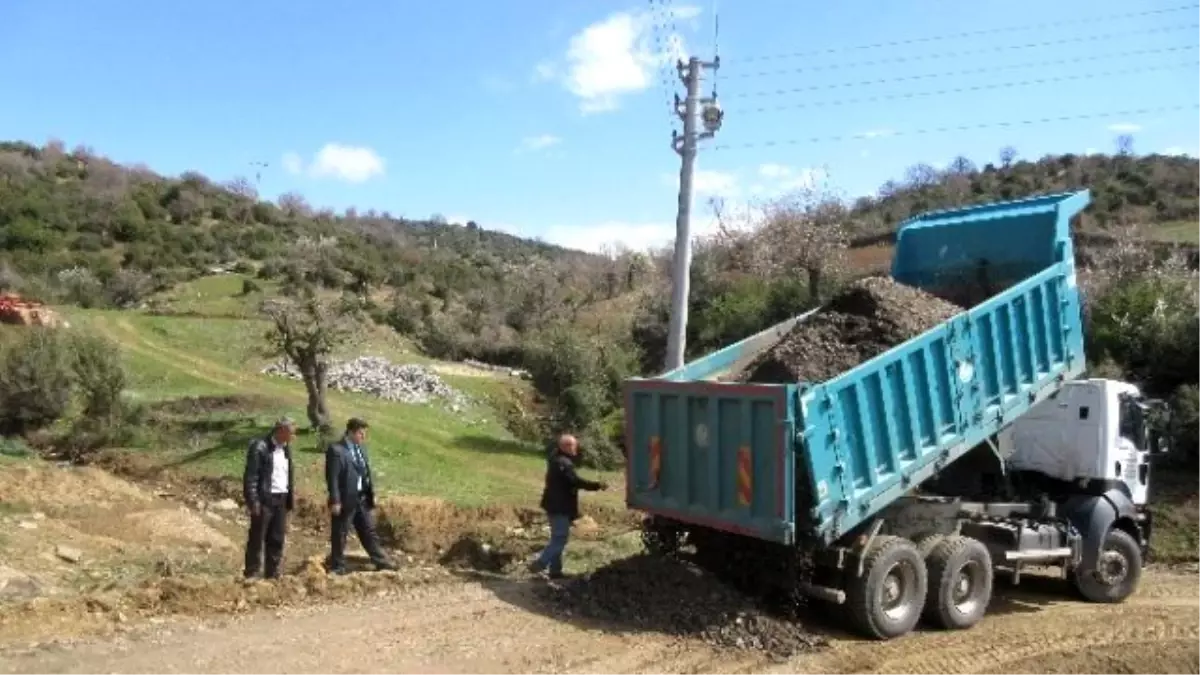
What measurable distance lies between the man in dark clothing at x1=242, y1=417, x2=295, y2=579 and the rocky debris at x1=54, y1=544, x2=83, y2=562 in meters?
2.37

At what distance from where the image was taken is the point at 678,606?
884 centimetres

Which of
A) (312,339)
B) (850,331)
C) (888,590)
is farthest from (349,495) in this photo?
(312,339)

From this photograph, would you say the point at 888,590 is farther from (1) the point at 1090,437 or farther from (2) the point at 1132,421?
(2) the point at 1132,421

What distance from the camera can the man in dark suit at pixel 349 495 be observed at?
10617mm

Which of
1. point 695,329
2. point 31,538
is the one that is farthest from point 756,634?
point 695,329

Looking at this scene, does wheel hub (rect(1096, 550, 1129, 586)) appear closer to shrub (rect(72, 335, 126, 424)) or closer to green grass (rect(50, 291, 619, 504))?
green grass (rect(50, 291, 619, 504))

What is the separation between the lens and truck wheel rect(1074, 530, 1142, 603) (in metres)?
10.9

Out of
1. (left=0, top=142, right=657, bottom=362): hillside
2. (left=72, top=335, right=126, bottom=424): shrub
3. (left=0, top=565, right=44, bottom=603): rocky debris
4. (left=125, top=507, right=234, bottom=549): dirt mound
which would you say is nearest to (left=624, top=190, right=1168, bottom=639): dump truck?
(left=0, top=565, right=44, bottom=603): rocky debris

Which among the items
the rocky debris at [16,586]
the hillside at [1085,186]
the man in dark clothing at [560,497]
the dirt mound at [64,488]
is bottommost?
the rocky debris at [16,586]

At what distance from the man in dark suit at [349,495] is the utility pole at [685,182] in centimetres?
474

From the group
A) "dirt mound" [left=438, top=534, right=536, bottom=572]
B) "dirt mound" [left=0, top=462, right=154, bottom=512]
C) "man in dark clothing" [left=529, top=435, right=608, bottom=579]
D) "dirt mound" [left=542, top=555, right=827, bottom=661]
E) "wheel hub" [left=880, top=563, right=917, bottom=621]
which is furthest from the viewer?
"dirt mound" [left=0, top=462, right=154, bottom=512]

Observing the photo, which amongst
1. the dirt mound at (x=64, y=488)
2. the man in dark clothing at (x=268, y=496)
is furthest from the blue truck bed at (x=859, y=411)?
the dirt mound at (x=64, y=488)

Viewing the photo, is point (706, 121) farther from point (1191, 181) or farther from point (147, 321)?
point (1191, 181)

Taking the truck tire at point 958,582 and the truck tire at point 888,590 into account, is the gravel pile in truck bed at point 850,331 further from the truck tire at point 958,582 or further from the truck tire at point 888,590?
the truck tire at point 958,582
